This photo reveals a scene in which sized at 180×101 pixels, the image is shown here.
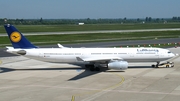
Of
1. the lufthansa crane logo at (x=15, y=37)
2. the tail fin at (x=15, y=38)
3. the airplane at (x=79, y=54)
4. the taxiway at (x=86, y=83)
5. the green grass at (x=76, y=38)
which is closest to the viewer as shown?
the taxiway at (x=86, y=83)

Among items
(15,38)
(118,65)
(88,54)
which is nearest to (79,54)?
(88,54)

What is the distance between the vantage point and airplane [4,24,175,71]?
1863 inches

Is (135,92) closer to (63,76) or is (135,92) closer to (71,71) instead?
(63,76)

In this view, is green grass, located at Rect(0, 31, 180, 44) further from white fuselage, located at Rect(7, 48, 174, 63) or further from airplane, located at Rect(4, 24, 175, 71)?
white fuselage, located at Rect(7, 48, 174, 63)

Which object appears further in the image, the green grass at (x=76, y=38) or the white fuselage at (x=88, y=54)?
the green grass at (x=76, y=38)

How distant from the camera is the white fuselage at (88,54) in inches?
1879

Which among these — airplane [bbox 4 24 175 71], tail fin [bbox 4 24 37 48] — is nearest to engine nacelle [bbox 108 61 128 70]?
airplane [bbox 4 24 175 71]

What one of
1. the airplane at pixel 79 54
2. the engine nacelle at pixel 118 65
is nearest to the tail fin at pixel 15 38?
the airplane at pixel 79 54

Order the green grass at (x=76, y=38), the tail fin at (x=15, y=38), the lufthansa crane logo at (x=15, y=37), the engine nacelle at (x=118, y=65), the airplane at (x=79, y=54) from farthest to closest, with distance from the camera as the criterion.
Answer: the green grass at (x=76, y=38)
the lufthansa crane logo at (x=15, y=37)
the tail fin at (x=15, y=38)
the airplane at (x=79, y=54)
the engine nacelle at (x=118, y=65)

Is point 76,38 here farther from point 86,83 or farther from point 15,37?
point 86,83

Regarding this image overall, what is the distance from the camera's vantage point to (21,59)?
61.5m

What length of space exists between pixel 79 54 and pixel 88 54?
1.54m

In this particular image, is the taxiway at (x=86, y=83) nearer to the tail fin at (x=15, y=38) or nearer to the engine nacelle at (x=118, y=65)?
the engine nacelle at (x=118, y=65)

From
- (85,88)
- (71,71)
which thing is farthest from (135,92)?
(71,71)
